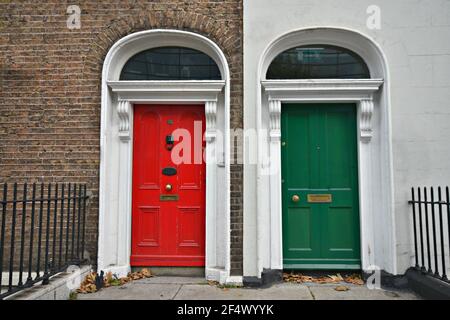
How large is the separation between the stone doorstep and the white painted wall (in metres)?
2.19

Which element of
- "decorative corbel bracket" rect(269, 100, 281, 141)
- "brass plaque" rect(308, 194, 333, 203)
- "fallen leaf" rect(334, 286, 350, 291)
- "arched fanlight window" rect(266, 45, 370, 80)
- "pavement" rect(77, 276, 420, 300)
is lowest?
"pavement" rect(77, 276, 420, 300)

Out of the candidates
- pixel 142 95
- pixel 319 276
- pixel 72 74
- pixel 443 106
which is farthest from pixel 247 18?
pixel 319 276

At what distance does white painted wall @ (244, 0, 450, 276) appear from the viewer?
14.9 feet

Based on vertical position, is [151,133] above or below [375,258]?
above

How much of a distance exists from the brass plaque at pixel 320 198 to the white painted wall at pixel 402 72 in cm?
84

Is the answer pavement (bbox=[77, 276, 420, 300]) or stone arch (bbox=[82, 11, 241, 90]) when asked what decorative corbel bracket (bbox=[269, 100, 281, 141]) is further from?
pavement (bbox=[77, 276, 420, 300])

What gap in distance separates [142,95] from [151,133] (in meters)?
0.57

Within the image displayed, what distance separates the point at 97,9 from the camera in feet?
16.0

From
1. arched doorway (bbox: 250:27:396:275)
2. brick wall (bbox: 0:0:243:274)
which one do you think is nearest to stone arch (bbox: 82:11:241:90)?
brick wall (bbox: 0:0:243:274)

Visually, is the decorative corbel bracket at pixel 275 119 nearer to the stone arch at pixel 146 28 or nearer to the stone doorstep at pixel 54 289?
the stone arch at pixel 146 28

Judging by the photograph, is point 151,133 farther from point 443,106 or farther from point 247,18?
point 443,106

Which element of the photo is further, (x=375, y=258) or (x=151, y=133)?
(x=151, y=133)

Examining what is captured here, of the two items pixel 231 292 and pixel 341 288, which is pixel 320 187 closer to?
pixel 341 288
